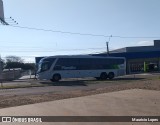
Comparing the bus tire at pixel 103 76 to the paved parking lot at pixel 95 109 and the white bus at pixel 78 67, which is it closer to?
the white bus at pixel 78 67

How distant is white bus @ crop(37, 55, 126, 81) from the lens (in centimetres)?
4141

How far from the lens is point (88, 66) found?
43.8m

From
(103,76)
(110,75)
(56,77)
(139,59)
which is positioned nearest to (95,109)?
(56,77)

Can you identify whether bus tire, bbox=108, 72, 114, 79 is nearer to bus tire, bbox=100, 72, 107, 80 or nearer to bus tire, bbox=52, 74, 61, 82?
bus tire, bbox=100, 72, 107, 80

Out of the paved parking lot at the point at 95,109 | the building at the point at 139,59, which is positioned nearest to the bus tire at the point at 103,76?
the building at the point at 139,59

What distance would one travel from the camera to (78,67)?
142 feet

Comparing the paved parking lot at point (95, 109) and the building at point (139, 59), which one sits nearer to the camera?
the paved parking lot at point (95, 109)

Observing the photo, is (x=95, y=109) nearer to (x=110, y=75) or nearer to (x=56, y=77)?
(x=56, y=77)

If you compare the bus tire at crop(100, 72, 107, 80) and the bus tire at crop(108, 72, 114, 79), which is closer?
the bus tire at crop(100, 72, 107, 80)

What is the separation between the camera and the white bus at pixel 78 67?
41406mm

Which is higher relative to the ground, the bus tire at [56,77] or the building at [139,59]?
the building at [139,59]

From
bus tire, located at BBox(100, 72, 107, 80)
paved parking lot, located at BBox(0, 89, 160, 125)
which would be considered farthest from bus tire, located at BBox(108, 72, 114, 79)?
paved parking lot, located at BBox(0, 89, 160, 125)

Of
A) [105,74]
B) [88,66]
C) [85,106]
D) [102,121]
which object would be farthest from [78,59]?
[102,121]

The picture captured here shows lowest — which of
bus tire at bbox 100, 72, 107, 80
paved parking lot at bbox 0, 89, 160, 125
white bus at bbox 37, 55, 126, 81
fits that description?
paved parking lot at bbox 0, 89, 160, 125
